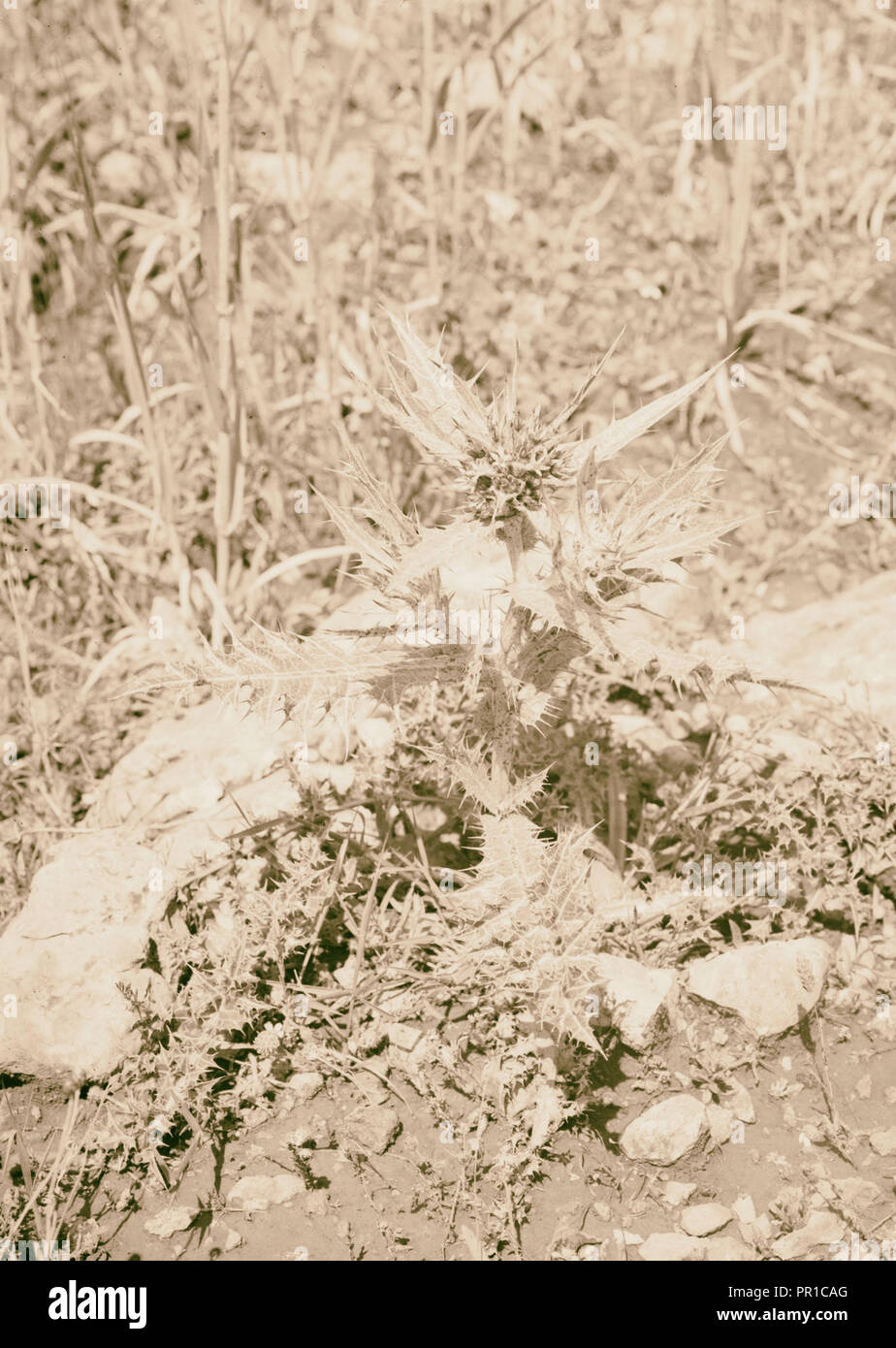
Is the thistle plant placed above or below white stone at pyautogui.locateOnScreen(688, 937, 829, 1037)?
above

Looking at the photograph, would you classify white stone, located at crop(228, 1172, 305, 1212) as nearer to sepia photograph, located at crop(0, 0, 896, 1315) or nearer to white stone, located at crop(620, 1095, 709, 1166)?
sepia photograph, located at crop(0, 0, 896, 1315)

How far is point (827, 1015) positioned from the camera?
8.27 ft

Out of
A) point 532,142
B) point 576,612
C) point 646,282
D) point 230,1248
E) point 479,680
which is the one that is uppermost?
point 532,142

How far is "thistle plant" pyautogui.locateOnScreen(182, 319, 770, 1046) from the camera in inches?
82.8

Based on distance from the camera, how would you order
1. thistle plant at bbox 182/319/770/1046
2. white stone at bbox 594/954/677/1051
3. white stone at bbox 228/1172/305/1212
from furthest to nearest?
white stone at bbox 594/954/677/1051, white stone at bbox 228/1172/305/1212, thistle plant at bbox 182/319/770/1046

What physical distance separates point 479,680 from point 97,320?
247 centimetres

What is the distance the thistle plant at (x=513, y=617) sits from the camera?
6.90 feet

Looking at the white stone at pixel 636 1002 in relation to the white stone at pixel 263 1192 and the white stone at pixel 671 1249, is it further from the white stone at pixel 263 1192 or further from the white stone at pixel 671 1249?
the white stone at pixel 263 1192

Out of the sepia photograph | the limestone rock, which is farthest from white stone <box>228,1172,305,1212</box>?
the limestone rock

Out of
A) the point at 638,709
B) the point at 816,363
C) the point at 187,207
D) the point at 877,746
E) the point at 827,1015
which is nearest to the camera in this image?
the point at 827,1015

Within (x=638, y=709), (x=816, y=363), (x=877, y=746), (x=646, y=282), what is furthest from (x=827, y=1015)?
(x=646, y=282)

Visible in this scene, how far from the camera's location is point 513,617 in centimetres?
227

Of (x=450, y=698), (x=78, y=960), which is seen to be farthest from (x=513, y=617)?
(x=78, y=960)

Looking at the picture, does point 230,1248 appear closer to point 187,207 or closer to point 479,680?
point 479,680
